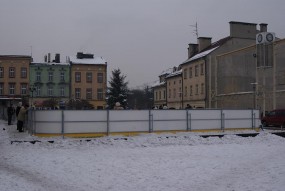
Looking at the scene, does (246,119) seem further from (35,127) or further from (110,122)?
(35,127)

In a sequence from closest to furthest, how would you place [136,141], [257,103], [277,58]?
[136,141] < [277,58] < [257,103]

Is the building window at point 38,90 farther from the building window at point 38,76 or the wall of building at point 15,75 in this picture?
the wall of building at point 15,75

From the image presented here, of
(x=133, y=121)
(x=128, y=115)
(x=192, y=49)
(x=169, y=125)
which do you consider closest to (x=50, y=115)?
(x=128, y=115)

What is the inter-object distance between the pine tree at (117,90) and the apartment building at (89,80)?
4.84 metres

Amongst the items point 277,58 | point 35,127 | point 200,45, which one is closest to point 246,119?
point 35,127

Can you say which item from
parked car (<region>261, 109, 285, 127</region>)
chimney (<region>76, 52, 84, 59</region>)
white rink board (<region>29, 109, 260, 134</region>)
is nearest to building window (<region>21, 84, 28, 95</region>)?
chimney (<region>76, 52, 84, 59</region>)

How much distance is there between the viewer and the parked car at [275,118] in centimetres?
3391

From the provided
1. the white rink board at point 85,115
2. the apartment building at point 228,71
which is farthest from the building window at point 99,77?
the white rink board at point 85,115

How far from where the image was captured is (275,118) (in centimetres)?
3459

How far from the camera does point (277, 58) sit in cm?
4106

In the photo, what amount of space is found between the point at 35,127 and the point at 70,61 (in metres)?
50.4

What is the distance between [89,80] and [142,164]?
59.2 meters

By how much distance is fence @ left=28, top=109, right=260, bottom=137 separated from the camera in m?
21.9

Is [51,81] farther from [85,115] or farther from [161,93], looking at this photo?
[85,115]
